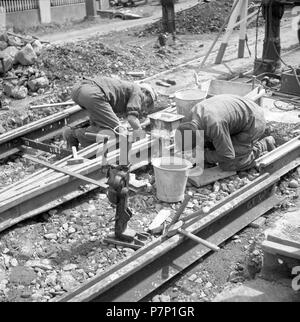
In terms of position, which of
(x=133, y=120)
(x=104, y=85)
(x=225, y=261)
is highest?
(x=104, y=85)

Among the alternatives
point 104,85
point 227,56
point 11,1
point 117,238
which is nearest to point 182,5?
point 11,1

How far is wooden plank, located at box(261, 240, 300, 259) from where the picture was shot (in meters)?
5.08

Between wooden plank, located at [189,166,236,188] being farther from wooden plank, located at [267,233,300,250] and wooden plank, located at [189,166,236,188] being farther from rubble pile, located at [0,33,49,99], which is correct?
rubble pile, located at [0,33,49,99]

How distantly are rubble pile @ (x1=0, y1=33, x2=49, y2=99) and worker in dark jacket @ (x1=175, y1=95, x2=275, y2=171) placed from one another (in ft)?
17.3

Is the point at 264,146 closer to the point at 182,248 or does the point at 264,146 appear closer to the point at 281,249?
the point at 182,248

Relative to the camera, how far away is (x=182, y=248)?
5766 millimetres

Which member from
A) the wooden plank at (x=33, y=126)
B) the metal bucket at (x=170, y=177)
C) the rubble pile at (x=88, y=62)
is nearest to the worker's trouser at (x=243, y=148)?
the metal bucket at (x=170, y=177)

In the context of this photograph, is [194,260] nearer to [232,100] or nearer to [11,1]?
[232,100]

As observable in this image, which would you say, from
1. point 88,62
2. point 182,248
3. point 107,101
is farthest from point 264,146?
point 88,62

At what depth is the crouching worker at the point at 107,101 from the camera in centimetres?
808

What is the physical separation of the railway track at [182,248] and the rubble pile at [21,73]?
5.91 meters

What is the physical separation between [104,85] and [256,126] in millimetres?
2400
